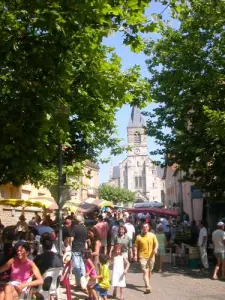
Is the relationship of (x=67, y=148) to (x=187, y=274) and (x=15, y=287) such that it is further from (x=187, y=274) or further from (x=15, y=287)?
(x=15, y=287)

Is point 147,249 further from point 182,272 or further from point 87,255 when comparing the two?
point 182,272

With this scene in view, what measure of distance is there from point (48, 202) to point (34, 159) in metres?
14.0

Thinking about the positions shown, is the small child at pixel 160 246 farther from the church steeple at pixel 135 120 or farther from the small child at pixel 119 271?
the church steeple at pixel 135 120

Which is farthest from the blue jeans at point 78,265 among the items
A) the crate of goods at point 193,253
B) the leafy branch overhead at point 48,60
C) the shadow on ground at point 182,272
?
the crate of goods at point 193,253

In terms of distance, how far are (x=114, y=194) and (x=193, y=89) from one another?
72.4 m

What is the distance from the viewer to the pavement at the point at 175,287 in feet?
30.9

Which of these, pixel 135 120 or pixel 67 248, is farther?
pixel 135 120

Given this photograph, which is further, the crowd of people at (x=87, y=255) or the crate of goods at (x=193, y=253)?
the crate of goods at (x=193, y=253)

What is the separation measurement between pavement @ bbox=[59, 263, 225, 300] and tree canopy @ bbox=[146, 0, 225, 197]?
4.41 metres

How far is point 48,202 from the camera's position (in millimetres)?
21297

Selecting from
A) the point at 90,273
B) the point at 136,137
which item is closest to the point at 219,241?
the point at 90,273

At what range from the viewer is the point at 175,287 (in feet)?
34.6

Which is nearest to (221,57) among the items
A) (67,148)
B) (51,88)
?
(67,148)

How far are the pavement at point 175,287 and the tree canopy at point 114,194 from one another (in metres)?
71.9
